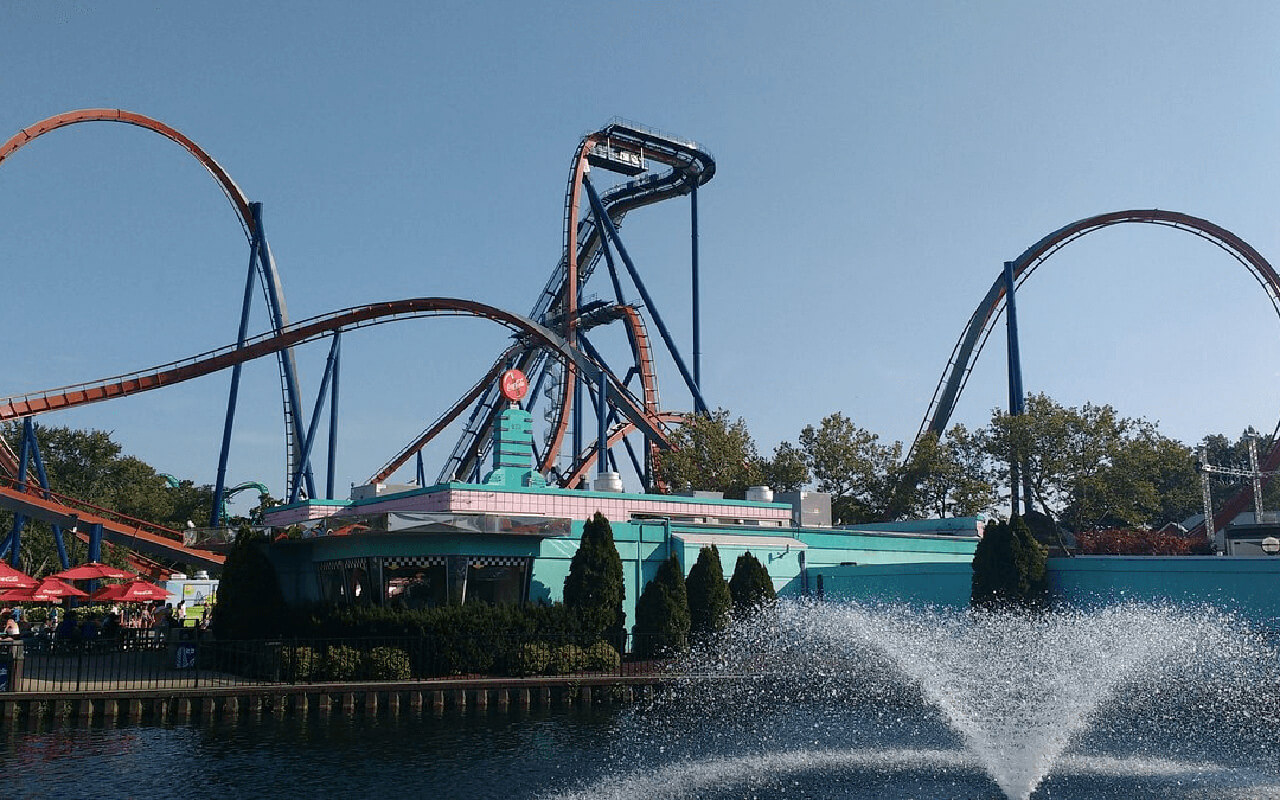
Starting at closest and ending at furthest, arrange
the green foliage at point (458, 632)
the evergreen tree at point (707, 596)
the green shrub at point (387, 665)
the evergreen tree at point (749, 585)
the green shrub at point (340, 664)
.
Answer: the green shrub at point (340, 664) → the green shrub at point (387, 665) → the green foliage at point (458, 632) → the evergreen tree at point (707, 596) → the evergreen tree at point (749, 585)

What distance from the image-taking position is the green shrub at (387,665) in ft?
88.4

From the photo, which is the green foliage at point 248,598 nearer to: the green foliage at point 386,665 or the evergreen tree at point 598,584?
the green foliage at point 386,665

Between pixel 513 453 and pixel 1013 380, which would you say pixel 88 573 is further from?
pixel 1013 380

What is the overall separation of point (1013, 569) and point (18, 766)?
24705 mm

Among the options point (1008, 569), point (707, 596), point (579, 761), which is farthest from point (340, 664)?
point (1008, 569)

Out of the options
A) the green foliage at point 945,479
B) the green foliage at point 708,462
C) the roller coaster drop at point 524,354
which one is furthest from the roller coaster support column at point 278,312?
the green foliage at point 945,479

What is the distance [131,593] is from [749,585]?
19.8 m

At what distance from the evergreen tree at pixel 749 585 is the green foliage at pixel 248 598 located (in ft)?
42.6

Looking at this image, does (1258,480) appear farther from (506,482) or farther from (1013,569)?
(506,482)

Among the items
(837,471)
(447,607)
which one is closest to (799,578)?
(447,607)

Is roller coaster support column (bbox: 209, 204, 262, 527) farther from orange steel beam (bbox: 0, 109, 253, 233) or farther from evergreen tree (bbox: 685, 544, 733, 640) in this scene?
evergreen tree (bbox: 685, 544, 733, 640)

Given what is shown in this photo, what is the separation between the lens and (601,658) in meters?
28.8

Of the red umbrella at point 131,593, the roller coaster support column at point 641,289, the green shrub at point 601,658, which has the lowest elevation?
the green shrub at point 601,658

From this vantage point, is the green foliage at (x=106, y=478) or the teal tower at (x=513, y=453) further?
the green foliage at (x=106, y=478)
